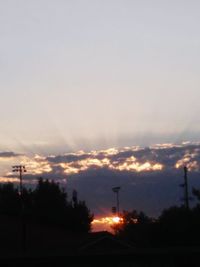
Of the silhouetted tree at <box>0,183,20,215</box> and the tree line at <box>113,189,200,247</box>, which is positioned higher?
the silhouetted tree at <box>0,183,20,215</box>

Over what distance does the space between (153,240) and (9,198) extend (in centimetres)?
4247

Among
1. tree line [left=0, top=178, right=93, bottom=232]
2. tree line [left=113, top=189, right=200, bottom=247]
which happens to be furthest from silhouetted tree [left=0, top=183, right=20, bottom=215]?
tree line [left=113, top=189, right=200, bottom=247]

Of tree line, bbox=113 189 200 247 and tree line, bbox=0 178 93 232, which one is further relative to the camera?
tree line, bbox=0 178 93 232

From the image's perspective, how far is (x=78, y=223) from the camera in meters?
93.6

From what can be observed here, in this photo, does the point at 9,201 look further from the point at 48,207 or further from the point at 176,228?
the point at 176,228

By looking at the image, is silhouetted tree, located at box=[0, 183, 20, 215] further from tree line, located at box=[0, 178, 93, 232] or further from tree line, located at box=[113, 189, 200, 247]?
tree line, located at box=[113, 189, 200, 247]

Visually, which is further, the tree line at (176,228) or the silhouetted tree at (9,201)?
the silhouetted tree at (9,201)

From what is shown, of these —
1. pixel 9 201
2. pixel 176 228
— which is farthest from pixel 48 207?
pixel 176 228

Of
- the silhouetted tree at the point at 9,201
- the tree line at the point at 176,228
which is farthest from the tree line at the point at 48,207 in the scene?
the tree line at the point at 176,228

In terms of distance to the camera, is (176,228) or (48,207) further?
(48,207)

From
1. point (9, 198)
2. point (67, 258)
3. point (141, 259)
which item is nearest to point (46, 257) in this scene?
point (67, 258)

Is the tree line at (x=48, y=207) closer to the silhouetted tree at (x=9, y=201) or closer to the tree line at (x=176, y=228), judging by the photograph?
the silhouetted tree at (x=9, y=201)

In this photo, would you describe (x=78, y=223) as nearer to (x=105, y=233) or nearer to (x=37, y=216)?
(x=37, y=216)

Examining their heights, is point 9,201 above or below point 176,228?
above
